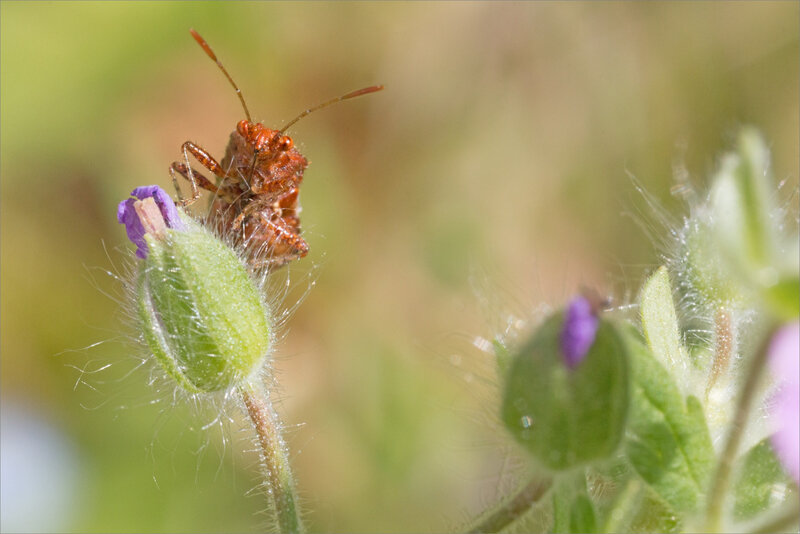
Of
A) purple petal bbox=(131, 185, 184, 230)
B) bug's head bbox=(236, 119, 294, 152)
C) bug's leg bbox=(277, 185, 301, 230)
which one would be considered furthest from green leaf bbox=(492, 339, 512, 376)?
bug's head bbox=(236, 119, 294, 152)

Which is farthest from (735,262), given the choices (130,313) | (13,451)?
(13,451)

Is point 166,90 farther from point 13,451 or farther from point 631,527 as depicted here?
point 631,527

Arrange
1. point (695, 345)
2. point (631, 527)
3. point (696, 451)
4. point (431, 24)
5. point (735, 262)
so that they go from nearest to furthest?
1. point (735, 262)
2. point (696, 451)
3. point (631, 527)
4. point (695, 345)
5. point (431, 24)

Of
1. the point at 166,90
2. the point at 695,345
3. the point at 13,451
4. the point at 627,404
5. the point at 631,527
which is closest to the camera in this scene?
the point at 627,404

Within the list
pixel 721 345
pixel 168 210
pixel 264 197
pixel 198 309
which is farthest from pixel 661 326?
pixel 264 197

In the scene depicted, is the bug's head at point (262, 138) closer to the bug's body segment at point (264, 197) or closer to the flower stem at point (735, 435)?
the bug's body segment at point (264, 197)

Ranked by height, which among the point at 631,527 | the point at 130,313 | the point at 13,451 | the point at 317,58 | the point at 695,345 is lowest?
the point at 631,527

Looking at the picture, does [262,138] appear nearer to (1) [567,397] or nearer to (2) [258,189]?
(2) [258,189]
